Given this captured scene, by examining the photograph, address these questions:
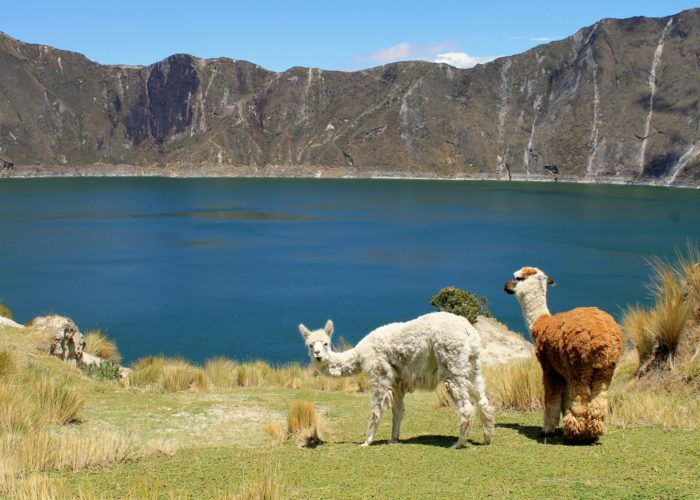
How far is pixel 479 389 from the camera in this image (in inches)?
273

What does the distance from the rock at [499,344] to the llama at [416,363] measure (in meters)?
11.2

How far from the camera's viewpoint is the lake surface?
32062 mm

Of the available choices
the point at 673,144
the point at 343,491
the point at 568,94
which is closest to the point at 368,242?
the point at 343,491

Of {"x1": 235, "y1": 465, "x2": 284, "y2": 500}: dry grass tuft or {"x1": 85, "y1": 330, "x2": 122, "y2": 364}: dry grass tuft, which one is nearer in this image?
{"x1": 235, "y1": 465, "x2": 284, "y2": 500}: dry grass tuft

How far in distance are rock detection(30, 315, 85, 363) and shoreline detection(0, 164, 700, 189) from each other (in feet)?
498

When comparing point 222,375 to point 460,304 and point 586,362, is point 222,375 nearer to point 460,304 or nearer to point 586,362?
point 586,362

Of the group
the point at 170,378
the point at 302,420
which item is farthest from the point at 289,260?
the point at 302,420

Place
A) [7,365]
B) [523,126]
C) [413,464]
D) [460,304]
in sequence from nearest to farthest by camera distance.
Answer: [413,464]
[7,365]
[460,304]
[523,126]

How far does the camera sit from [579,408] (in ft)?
20.8

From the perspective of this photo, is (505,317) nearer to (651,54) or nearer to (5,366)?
(5,366)

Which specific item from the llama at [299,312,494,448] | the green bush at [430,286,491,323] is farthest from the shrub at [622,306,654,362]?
the green bush at [430,286,491,323]

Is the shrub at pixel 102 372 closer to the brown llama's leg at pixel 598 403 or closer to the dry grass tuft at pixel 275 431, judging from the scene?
the dry grass tuft at pixel 275 431

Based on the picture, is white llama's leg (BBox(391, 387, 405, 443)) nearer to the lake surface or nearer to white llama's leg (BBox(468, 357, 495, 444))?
white llama's leg (BBox(468, 357, 495, 444))

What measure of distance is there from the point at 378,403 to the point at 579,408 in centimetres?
202
